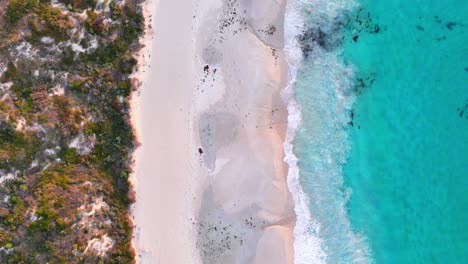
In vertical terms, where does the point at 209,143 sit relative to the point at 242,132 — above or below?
below

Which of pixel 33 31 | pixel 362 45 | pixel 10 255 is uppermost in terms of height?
pixel 362 45

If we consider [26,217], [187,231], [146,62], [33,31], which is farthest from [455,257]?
[33,31]

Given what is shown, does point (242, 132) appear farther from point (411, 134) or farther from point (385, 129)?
point (411, 134)

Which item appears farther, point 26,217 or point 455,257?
point 455,257

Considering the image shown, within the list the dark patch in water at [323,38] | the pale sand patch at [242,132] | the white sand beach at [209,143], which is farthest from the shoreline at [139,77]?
the dark patch in water at [323,38]

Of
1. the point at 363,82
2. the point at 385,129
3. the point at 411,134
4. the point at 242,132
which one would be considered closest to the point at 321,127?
the point at 363,82

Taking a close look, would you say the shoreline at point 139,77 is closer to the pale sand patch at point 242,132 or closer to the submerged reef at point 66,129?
the submerged reef at point 66,129

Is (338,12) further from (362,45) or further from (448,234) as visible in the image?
(448,234)
